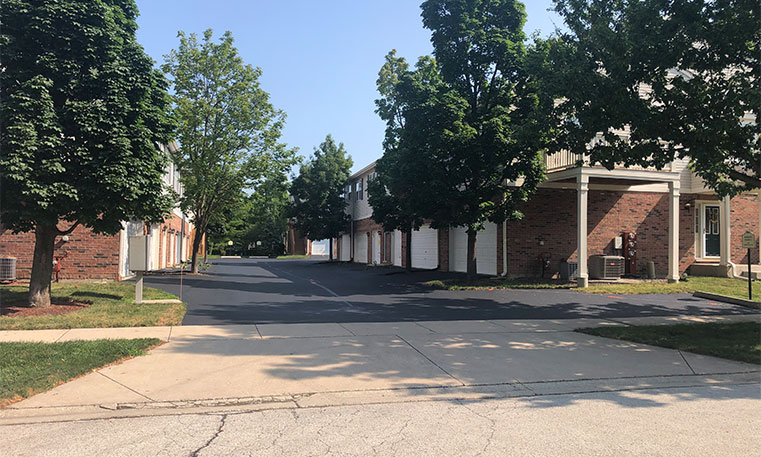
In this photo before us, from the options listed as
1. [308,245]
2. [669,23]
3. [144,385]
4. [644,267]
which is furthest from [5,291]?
[308,245]

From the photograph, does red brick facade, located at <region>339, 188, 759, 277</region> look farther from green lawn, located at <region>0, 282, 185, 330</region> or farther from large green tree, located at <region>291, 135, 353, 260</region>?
large green tree, located at <region>291, 135, 353, 260</region>

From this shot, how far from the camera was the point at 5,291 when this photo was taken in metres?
12.6

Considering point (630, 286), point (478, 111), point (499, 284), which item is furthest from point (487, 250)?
point (478, 111)

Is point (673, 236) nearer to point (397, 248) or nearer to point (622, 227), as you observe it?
point (622, 227)

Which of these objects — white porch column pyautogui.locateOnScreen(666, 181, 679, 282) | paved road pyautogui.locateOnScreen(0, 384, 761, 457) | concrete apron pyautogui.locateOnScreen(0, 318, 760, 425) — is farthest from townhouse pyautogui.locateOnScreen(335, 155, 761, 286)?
paved road pyautogui.locateOnScreen(0, 384, 761, 457)

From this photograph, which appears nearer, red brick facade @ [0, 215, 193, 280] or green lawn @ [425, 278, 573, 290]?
red brick facade @ [0, 215, 193, 280]

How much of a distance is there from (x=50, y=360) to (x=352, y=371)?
3.93 meters

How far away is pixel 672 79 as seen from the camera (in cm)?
1067

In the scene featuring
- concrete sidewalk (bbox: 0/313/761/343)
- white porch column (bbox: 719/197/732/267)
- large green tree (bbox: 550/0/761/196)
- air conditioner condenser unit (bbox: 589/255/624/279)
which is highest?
large green tree (bbox: 550/0/761/196)

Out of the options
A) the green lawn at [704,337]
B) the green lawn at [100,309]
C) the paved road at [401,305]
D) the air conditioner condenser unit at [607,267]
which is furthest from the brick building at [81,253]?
the air conditioner condenser unit at [607,267]

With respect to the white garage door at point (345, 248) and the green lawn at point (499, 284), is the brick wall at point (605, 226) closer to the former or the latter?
the green lawn at point (499, 284)

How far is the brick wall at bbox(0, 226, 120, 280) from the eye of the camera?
51.0 ft

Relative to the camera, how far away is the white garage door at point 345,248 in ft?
139

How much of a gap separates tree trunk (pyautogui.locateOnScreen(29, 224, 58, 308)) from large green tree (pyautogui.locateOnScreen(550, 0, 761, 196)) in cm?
1143
